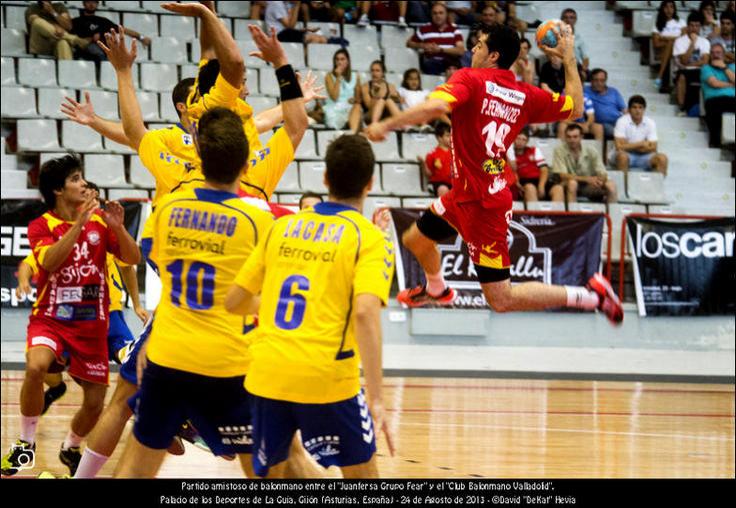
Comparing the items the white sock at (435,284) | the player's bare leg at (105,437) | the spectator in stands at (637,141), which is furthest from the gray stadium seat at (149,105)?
the player's bare leg at (105,437)

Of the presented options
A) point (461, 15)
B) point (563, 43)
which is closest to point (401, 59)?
point (461, 15)

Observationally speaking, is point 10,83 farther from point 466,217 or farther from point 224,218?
point 224,218

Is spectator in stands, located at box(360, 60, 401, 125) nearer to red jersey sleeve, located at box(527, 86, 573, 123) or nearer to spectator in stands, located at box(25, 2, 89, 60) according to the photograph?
spectator in stands, located at box(25, 2, 89, 60)

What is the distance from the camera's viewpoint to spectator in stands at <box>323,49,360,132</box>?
55.4 feet

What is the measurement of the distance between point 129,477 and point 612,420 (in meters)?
6.72

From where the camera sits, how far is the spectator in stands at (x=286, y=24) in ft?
59.9

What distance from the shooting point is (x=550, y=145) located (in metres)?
17.4

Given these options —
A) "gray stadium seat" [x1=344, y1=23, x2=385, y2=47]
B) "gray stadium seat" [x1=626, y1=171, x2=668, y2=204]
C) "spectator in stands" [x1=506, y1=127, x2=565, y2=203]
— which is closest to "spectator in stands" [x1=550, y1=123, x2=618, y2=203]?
"spectator in stands" [x1=506, y1=127, x2=565, y2=203]

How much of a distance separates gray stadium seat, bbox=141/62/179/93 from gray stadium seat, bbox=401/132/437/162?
3340 millimetres

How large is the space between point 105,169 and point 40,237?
7978 mm

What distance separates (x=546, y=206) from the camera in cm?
1614

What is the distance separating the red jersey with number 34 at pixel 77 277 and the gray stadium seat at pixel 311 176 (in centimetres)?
826
